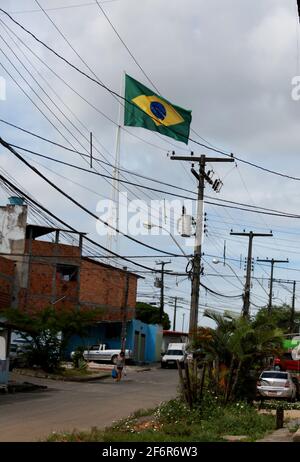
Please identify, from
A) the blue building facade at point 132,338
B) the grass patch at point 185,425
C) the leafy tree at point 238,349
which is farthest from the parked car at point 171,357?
the grass patch at point 185,425

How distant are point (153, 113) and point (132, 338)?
41089 mm

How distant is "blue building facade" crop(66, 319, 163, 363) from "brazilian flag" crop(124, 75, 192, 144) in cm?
3494

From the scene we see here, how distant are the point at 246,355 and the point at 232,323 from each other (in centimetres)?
164

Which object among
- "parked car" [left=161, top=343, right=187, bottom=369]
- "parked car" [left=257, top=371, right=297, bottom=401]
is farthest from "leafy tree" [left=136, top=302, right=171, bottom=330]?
"parked car" [left=257, top=371, right=297, bottom=401]

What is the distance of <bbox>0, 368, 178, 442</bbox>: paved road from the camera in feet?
52.5

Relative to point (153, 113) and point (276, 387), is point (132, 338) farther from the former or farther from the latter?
point (153, 113)

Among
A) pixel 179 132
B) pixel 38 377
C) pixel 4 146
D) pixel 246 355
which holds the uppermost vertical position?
pixel 179 132

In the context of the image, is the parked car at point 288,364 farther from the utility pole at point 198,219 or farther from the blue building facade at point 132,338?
the blue building facade at point 132,338

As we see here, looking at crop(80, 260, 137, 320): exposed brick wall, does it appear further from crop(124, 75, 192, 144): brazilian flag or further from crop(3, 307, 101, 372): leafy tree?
crop(124, 75, 192, 144): brazilian flag

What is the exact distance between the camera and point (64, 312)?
38281 mm

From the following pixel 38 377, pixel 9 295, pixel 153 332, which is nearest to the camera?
pixel 38 377

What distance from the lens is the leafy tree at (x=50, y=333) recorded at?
36.8 m
